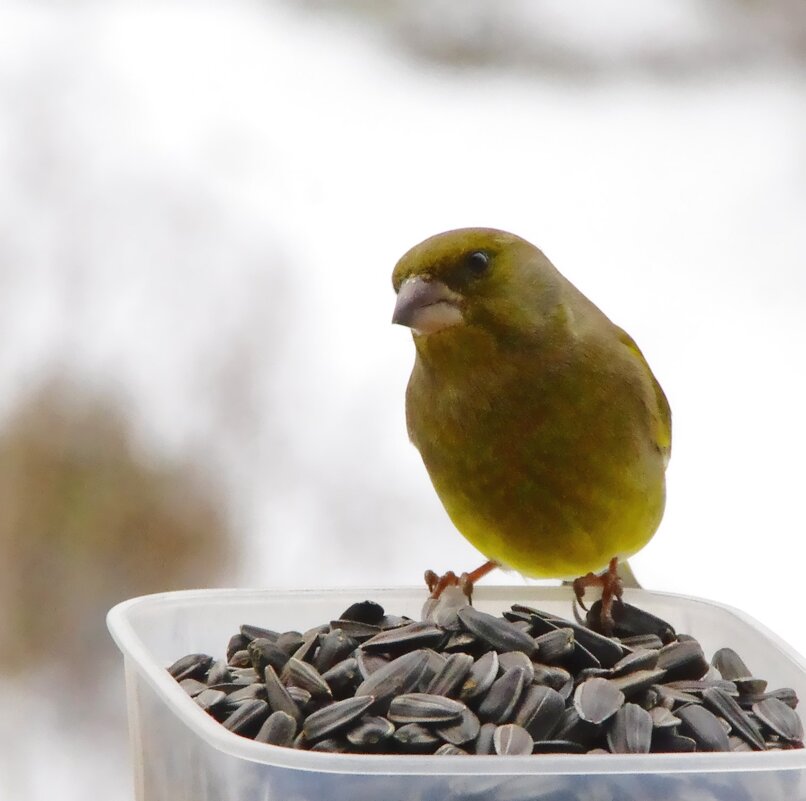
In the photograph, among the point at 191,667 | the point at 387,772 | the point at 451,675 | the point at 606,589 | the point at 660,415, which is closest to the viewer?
the point at 387,772

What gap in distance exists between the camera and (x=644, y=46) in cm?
184

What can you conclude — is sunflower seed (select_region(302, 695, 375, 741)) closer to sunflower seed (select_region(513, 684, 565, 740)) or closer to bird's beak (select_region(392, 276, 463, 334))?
sunflower seed (select_region(513, 684, 565, 740))

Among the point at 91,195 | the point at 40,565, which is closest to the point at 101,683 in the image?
the point at 40,565

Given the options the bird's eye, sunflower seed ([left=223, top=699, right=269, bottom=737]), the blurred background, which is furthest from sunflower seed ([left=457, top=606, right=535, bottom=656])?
the blurred background

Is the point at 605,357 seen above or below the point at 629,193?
below

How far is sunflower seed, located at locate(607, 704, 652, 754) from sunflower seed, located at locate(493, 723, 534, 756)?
7 cm

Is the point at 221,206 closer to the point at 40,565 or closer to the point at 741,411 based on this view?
the point at 40,565

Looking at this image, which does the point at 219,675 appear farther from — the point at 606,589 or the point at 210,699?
the point at 606,589

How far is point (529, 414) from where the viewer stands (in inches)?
49.5

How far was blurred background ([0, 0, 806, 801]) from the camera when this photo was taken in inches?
72.1

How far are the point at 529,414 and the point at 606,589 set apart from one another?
194 mm

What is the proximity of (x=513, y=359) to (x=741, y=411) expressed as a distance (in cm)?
76

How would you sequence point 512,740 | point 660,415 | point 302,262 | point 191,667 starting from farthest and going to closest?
1. point 302,262
2. point 660,415
3. point 191,667
4. point 512,740

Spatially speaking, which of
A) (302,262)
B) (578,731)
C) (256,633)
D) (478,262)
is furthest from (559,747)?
(302,262)
